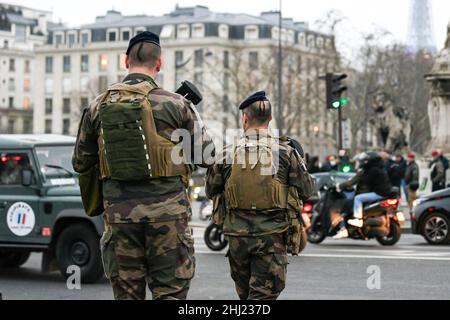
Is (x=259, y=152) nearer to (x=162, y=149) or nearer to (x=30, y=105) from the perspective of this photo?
(x=162, y=149)

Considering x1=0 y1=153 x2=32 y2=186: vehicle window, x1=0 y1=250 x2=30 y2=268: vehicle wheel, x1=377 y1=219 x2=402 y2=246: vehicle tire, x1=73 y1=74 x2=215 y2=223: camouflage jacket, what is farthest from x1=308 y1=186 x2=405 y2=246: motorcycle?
x1=73 y1=74 x2=215 y2=223: camouflage jacket

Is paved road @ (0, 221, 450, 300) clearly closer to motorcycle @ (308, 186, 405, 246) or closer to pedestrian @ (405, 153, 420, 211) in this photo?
motorcycle @ (308, 186, 405, 246)

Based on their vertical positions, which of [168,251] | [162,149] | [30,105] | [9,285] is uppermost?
[30,105]

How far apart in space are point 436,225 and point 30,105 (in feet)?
494

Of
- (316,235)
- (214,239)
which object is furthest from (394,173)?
(214,239)

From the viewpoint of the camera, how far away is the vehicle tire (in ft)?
66.3

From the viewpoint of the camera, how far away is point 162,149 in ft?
22.5

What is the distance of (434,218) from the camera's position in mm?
20656

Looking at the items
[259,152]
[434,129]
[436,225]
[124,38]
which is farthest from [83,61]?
[259,152]

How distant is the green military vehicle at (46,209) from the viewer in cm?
1472

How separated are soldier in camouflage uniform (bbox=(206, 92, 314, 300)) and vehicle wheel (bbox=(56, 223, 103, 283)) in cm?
623

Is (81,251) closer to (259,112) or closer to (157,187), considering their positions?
(259,112)

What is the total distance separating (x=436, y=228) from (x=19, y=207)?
Answer: 841 cm

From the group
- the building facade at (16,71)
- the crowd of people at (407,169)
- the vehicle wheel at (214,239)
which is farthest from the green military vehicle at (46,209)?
the building facade at (16,71)
